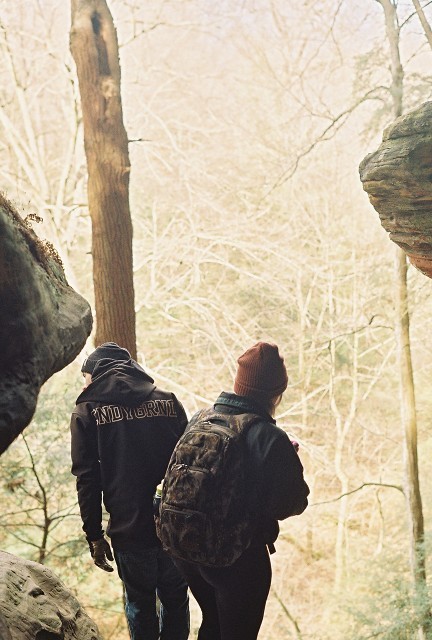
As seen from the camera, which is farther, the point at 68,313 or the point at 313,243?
the point at 313,243

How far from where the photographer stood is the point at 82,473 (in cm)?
313

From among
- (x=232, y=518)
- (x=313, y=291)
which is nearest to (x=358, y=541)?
(x=313, y=291)

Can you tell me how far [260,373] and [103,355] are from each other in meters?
0.86

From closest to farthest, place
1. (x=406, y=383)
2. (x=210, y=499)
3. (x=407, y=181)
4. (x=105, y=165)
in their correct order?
(x=210, y=499), (x=407, y=181), (x=105, y=165), (x=406, y=383)

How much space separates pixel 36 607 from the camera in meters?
2.76

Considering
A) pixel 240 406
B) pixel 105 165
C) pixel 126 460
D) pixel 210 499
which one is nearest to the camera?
pixel 210 499

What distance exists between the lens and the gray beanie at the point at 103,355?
3219 mm

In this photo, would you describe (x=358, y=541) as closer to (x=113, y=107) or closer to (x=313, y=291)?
(x=313, y=291)

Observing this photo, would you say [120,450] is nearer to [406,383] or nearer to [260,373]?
[260,373]

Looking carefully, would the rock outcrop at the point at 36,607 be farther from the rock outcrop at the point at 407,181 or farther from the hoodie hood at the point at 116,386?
the rock outcrop at the point at 407,181

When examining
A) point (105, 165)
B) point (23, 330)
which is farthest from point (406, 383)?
point (23, 330)

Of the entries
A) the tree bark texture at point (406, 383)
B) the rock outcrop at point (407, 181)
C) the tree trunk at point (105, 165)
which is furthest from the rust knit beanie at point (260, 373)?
the tree bark texture at point (406, 383)

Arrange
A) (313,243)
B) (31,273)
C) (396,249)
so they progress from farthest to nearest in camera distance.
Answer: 1. (313,243)
2. (396,249)
3. (31,273)

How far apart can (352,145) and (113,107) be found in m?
9.29
